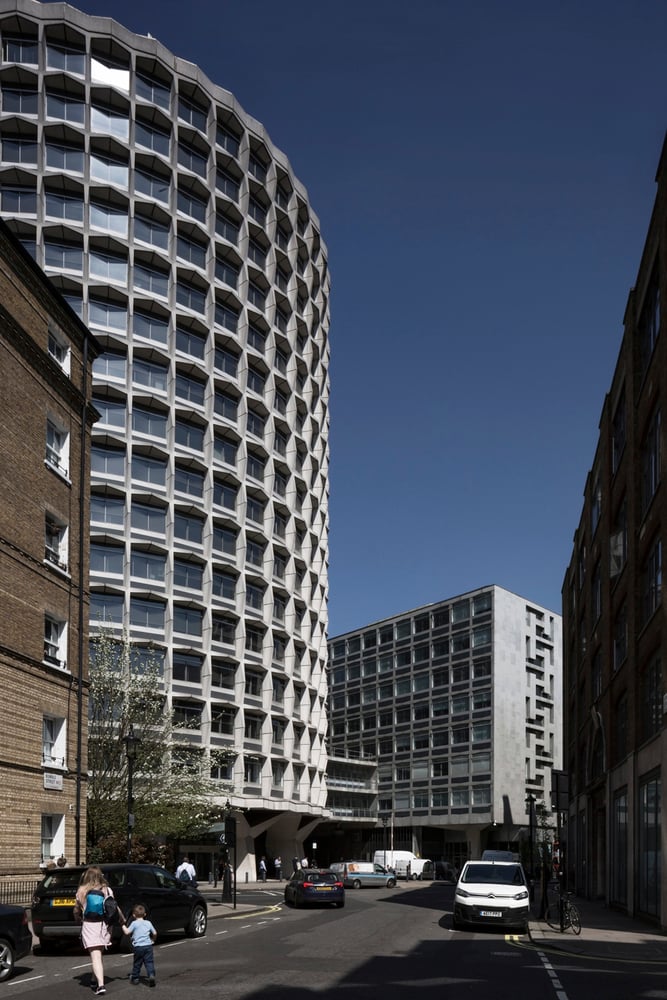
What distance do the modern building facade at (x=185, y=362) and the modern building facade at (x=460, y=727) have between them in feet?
119

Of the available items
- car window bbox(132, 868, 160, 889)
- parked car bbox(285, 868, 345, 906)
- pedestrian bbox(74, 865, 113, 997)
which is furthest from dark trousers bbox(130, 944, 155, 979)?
parked car bbox(285, 868, 345, 906)

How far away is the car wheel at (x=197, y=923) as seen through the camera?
81.0 ft

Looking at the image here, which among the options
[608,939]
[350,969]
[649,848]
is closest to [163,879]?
[350,969]

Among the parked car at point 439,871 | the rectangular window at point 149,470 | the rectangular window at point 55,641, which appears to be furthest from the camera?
the parked car at point 439,871

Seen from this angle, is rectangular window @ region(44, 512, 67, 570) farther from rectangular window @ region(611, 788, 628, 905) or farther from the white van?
the white van

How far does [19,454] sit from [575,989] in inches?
728

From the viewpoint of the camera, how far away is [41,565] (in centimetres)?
2905

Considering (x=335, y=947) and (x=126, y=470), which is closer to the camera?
(x=335, y=947)

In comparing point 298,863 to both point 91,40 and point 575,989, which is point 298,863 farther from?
point 575,989

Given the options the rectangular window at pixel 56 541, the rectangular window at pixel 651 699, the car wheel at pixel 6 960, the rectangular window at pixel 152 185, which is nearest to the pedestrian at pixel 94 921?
the car wheel at pixel 6 960

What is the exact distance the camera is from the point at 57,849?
29.5m

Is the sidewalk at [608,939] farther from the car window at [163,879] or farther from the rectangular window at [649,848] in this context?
the car window at [163,879]

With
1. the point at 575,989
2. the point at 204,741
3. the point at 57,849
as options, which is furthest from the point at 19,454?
the point at 204,741

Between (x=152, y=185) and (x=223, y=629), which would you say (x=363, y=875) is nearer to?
(x=223, y=629)
